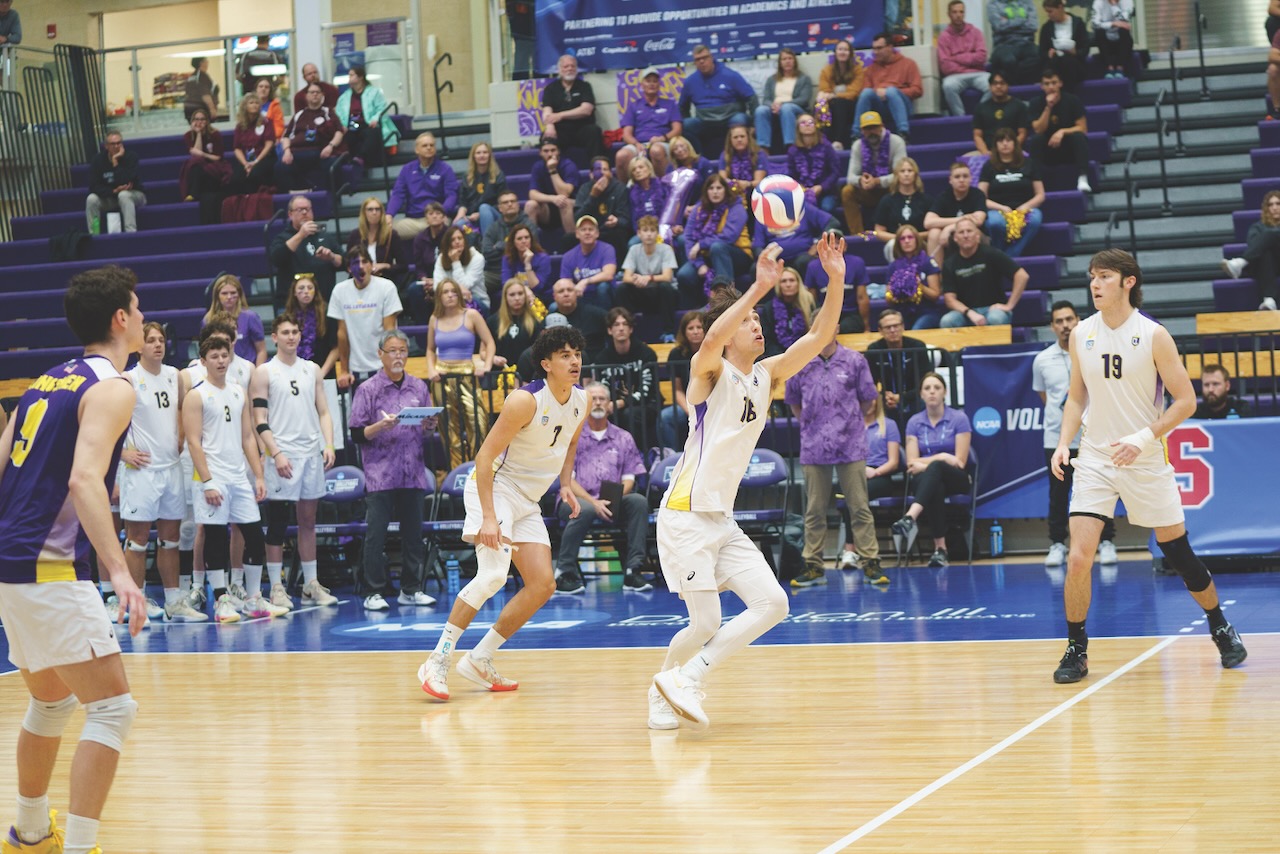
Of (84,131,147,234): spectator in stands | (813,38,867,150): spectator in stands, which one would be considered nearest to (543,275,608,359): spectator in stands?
(813,38,867,150): spectator in stands

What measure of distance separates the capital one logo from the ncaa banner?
58.7 inches

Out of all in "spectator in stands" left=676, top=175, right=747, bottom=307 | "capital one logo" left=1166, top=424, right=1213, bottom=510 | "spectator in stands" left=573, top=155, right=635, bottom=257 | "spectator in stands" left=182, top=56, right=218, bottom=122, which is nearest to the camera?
"capital one logo" left=1166, top=424, right=1213, bottom=510

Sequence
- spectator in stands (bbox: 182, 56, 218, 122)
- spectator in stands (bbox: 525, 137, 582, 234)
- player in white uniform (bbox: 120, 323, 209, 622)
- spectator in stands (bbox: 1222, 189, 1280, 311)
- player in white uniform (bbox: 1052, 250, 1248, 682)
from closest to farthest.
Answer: player in white uniform (bbox: 1052, 250, 1248, 682), player in white uniform (bbox: 120, 323, 209, 622), spectator in stands (bbox: 1222, 189, 1280, 311), spectator in stands (bbox: 525, 137, 582, 234), spectator in stands (bbox: 182, 56, 218, 122)

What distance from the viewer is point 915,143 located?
55.9 ft

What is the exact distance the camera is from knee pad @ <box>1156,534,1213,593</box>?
24.8ft

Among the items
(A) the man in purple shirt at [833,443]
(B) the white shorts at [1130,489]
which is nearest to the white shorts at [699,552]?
(B) the white shorts at [1130,489]

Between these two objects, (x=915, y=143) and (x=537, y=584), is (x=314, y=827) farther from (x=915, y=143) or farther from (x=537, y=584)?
(x=915, y=143)

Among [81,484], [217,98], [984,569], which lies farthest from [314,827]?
[217,98]

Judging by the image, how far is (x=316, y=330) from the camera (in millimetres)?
15164

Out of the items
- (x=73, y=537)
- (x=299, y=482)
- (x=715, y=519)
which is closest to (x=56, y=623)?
(x=73, y=537)

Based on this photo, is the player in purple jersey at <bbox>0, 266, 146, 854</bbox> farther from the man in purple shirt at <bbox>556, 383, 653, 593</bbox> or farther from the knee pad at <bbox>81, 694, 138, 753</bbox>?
the man in purple shirt at <bbox>556, 383, 653, 593</bbox>

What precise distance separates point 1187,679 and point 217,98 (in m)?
17.1

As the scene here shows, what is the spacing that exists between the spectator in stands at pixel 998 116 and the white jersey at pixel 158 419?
8.45m

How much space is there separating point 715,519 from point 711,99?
11.3 meters
